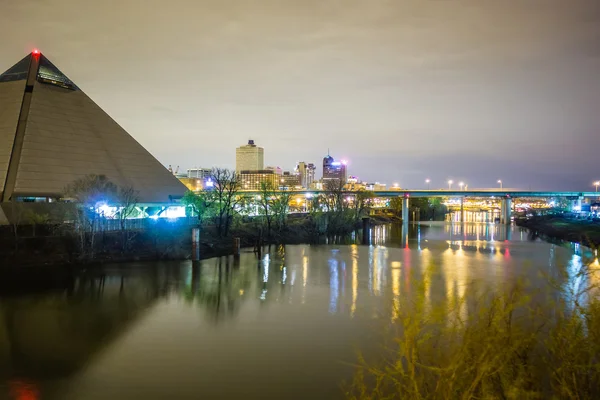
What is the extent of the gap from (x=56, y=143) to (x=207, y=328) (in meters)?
33.4

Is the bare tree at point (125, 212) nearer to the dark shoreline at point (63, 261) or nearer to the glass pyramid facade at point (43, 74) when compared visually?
the dark shoreline at point (63, 261)

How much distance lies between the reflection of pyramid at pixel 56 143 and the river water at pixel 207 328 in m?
16.7

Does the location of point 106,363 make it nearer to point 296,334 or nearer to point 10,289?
point 296,334

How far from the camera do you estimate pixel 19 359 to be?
41.2 ft

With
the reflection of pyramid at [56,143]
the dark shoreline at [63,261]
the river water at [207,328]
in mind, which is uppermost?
the reflection of pyramid at [56,143]

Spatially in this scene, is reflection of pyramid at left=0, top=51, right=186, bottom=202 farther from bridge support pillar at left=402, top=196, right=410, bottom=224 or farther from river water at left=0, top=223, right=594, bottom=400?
bridge support pillar at left=402, top=196, right=410, bottom=224

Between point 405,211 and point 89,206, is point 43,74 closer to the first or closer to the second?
point 89,206

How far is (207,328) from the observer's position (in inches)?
626

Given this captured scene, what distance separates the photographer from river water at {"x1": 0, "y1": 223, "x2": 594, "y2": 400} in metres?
11.2

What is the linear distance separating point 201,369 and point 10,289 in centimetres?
1460

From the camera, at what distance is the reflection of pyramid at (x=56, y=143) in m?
37.0

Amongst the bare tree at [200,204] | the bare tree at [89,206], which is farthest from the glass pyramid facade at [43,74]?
the bare tree at [89,206]

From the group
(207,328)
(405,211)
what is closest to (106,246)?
(207,328)

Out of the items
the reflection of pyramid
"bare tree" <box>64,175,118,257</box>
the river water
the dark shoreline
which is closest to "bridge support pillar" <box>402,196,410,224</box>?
the reflection of pyramid
